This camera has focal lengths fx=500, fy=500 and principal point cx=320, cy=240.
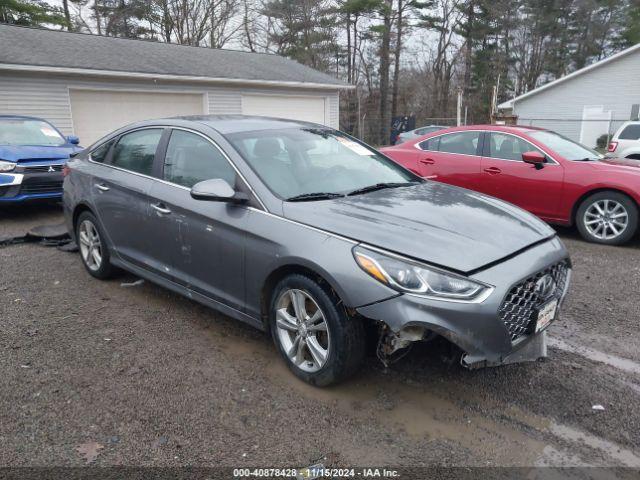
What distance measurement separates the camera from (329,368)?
2.83 meters

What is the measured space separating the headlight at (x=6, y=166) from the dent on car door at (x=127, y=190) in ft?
12.3

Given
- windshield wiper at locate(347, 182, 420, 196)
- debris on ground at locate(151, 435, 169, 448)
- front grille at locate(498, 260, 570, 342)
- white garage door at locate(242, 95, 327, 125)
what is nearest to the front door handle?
windshield wiper at locate(347, 182, 420, 196)

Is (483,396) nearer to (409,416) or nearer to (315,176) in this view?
(409,416)

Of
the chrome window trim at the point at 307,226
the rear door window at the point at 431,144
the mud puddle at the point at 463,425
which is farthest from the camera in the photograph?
the rear door window at the point at 431,144

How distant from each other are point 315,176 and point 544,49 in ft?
134

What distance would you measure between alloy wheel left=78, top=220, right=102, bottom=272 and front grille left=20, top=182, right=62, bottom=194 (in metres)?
3.26

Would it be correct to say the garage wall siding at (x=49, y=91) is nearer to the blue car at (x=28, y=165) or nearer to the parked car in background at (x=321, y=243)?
the blue car at (x=28, y=165)

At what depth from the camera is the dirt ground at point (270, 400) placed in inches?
96.7

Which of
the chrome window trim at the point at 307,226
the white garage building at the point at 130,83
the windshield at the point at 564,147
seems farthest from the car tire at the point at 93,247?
the white garage building at the point at 130,83

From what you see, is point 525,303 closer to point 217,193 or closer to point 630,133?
point 217,193

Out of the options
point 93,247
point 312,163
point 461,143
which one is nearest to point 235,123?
point 312,163

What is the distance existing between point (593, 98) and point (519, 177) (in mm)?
22304

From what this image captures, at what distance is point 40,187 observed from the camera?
7566 millimetres

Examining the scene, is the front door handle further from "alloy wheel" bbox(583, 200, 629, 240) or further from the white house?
the white house
